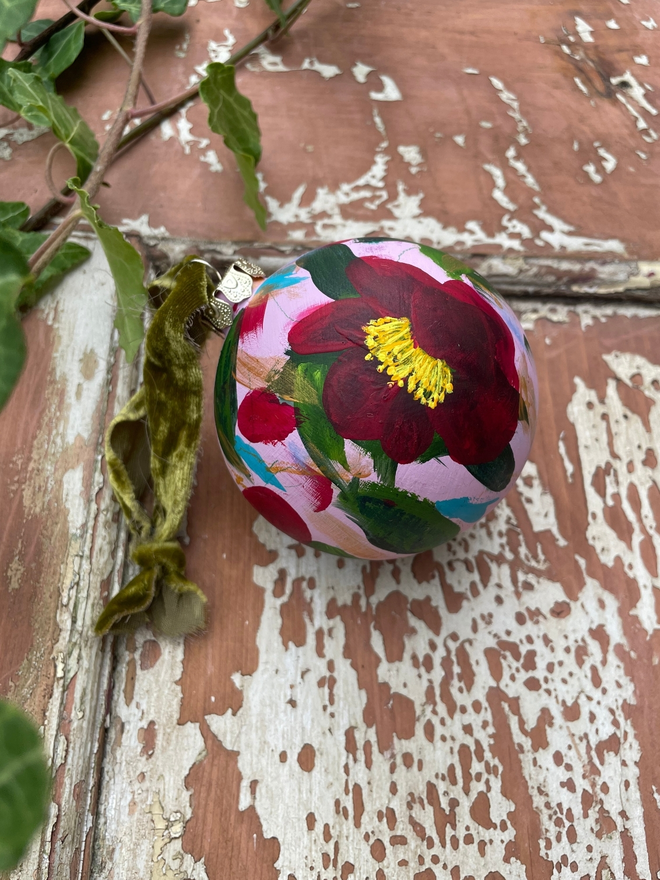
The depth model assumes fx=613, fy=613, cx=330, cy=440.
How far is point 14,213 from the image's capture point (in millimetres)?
600

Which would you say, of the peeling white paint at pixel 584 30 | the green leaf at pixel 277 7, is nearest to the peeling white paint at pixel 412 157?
the green leaf at pixel 277 7

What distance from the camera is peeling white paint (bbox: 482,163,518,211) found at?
723 mm

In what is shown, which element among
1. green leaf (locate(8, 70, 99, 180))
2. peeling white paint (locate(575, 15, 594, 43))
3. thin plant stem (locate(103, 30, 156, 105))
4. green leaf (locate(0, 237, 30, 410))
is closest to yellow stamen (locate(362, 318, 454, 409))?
green leaf (locate(0, 237, 30, 410))

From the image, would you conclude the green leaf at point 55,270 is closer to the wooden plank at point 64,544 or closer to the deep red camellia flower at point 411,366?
the wooden plank at point 64,544

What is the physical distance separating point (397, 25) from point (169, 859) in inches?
38.0

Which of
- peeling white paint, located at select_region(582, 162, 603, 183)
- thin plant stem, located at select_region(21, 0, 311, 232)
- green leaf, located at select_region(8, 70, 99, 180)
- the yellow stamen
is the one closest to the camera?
the yellow stamen

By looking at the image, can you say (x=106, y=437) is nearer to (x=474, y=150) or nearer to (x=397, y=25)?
(x=474, y=150)

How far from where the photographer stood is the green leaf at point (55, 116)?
21.0 inches

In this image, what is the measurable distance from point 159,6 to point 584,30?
561 mm

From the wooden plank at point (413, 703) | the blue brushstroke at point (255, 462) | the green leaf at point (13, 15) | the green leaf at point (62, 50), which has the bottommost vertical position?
the wooden plank at point (413, 703)

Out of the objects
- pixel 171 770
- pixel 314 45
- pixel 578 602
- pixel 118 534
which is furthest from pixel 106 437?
Answer: pixel 314 45

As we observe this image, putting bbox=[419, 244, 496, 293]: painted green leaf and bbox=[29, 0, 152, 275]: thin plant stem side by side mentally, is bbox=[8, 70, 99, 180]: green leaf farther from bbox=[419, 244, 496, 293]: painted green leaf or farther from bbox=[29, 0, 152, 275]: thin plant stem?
bbox=[419, 244, 496, 293]: painted green leaf

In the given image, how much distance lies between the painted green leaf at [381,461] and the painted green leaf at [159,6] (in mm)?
589

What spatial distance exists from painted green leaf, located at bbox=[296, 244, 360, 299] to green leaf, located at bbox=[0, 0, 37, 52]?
298 mm
